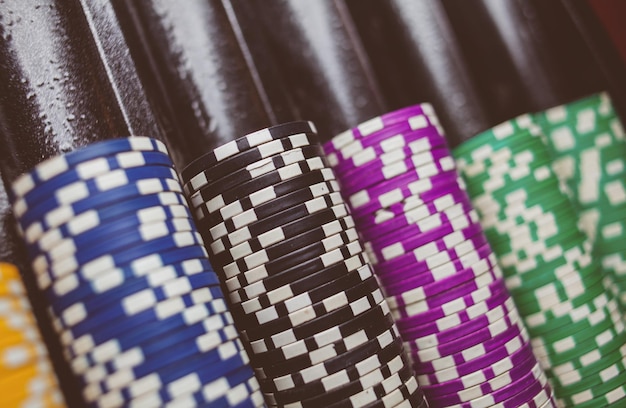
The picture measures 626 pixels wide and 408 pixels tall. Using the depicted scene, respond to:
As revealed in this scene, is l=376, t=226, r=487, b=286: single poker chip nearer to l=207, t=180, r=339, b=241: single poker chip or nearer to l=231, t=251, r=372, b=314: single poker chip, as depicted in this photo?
l=231, t=251, r=372, b=314: single poker chip

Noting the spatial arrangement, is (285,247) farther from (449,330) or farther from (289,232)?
(449,330)

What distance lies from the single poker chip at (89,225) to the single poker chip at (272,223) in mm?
292

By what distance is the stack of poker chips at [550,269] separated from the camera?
2.13m

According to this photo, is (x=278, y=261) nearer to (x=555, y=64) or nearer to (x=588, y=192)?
(x=588, y=192)

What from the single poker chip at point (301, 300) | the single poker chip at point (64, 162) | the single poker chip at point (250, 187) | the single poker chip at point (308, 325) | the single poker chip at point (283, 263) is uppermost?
the single poker chip at point (64, 162)

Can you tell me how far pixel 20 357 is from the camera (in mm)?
1289

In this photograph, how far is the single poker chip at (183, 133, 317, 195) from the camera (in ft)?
5.52

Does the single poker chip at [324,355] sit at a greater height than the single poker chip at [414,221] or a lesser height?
lesser

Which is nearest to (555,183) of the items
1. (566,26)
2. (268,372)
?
(566,26)

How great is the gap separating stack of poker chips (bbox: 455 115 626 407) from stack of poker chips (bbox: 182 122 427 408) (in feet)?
2.49

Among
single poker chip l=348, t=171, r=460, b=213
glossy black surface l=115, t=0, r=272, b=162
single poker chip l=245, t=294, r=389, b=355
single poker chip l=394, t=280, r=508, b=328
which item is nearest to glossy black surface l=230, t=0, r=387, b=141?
glossy black surface l=115, t=0, r=272, b=162

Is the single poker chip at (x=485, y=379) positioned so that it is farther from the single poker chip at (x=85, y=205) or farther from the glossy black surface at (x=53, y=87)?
the glossy black surface at (x=53, y=87)

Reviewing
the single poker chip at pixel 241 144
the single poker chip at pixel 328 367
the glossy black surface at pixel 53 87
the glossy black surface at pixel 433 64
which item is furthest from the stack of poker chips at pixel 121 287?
the glossy black surface at pixel 433 64

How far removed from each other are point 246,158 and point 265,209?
0.18 m
